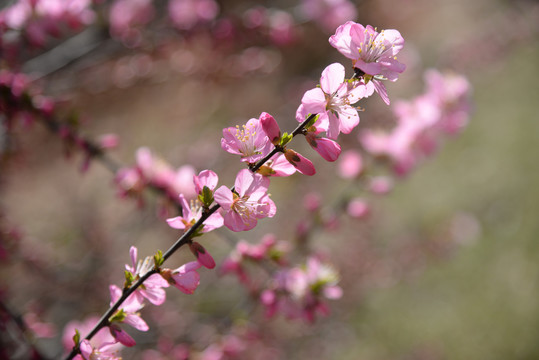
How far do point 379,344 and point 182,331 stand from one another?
1.61 metres

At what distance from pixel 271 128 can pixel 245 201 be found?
155mm

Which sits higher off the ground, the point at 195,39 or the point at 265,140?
the point at 195,39

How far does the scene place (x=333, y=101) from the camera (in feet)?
2.35

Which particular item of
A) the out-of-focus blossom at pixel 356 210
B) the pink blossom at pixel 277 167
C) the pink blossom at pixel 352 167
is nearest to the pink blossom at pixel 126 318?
the pink blossom at pixel 277 167

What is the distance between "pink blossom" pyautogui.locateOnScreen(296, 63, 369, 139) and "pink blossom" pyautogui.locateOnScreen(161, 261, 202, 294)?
0.37m

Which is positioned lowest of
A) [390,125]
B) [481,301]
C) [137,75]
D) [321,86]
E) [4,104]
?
[4,104]

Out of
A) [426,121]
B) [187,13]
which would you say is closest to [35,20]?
[187,13]

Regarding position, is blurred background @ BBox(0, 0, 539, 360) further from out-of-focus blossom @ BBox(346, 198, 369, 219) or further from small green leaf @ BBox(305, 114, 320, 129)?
small green leaf @ BBox(305, 114, 320, 129)

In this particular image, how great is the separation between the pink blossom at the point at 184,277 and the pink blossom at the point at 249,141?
9.5 inches

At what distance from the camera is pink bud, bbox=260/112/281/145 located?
0.68 m

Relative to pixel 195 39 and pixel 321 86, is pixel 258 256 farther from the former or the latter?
pixel 195 39

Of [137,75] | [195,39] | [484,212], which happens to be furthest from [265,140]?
[484,212]

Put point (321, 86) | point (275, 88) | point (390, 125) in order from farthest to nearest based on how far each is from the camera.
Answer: point (275, 88) < point (390, 125) < point (321, 86)

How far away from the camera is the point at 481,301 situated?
305 centimetres
